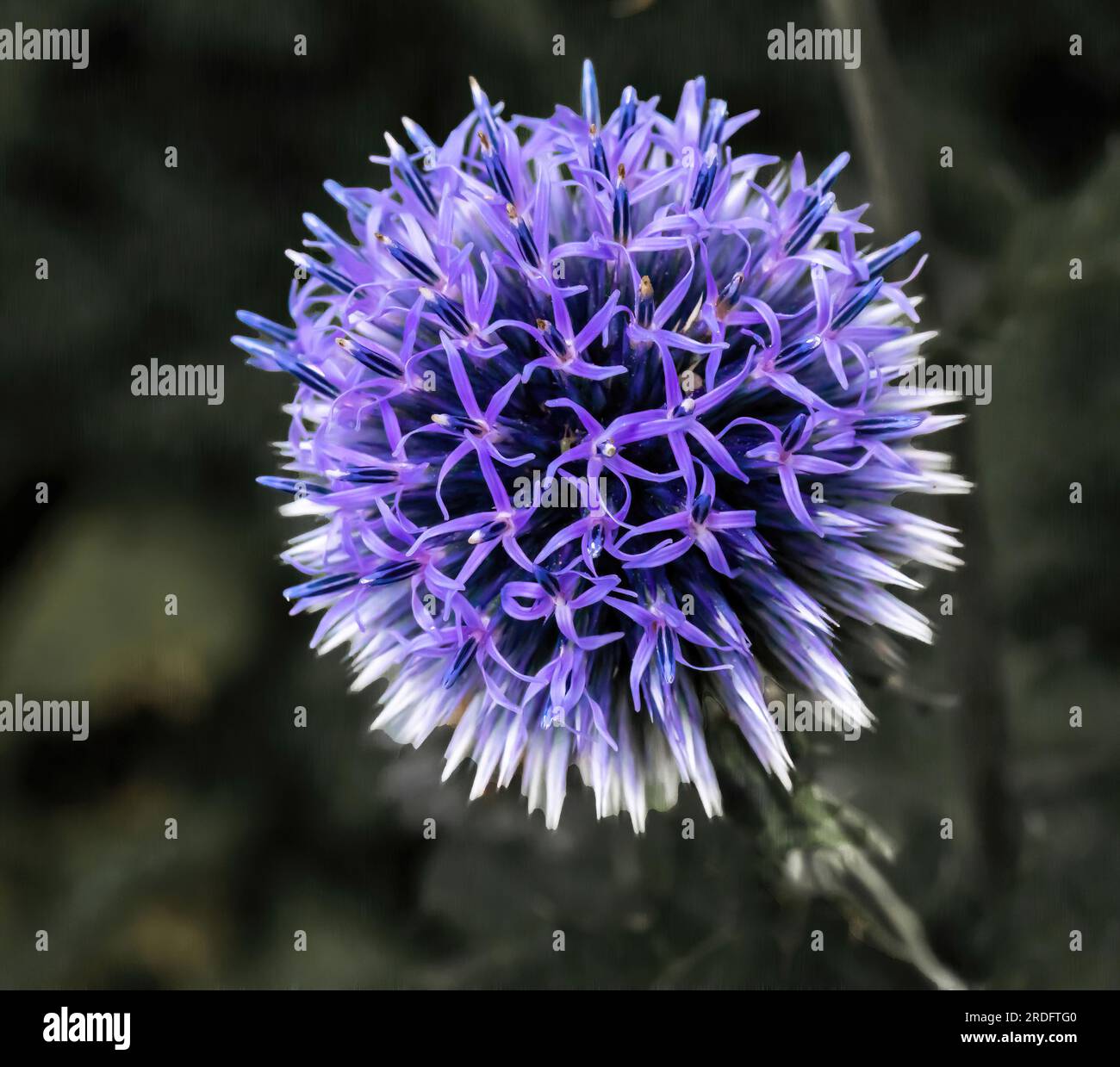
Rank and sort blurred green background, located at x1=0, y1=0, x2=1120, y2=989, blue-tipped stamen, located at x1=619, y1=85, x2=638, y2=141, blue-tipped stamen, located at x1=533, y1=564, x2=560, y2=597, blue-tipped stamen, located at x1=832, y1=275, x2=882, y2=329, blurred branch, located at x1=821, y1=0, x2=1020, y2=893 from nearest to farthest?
blue-tipped stamen, located at x1=533, y1=564, x2=560, y2=597, blue-tipped stamen, located at x1=832, y1=275, x2=882, y2=329, blue-tipped stamen, located at x1=619, y1=85, x2=638, y2=141, blurred branch, located at x1=821, y1=0, x2=1020, y2=893, blurred green background, located at x1=0, y1=0, x2=1120, y2=989

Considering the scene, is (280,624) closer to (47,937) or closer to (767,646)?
(47,937)

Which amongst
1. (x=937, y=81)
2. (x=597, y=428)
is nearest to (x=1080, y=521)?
(x=937, y=81)

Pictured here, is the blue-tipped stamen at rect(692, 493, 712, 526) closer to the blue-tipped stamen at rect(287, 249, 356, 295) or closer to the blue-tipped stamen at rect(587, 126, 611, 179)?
the blue-tipped stamen at rect(587, 126, 611, 179)

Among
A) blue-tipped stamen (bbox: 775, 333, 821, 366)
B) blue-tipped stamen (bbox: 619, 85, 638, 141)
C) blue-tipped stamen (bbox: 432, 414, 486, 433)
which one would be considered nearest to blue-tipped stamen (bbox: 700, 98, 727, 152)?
blue-tipped stamen (bbox: 619, 85, 638, 141)

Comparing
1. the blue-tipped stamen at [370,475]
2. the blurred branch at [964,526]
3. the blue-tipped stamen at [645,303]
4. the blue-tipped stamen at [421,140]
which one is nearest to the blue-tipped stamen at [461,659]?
the blue-tipped stamen at [370,475]

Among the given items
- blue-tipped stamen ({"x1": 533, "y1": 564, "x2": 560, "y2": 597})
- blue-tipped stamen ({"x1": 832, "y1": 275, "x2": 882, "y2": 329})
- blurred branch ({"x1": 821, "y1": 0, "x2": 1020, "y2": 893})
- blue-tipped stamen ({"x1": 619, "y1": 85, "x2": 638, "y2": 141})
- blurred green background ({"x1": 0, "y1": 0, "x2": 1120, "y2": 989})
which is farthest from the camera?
blurred green background ({"x1": 0, "y1": 0, "x2": 1120, "y2": 989})

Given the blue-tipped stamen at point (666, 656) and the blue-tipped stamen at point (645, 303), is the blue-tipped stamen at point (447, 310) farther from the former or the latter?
the blue-tipped stamen at point (666, 656)
